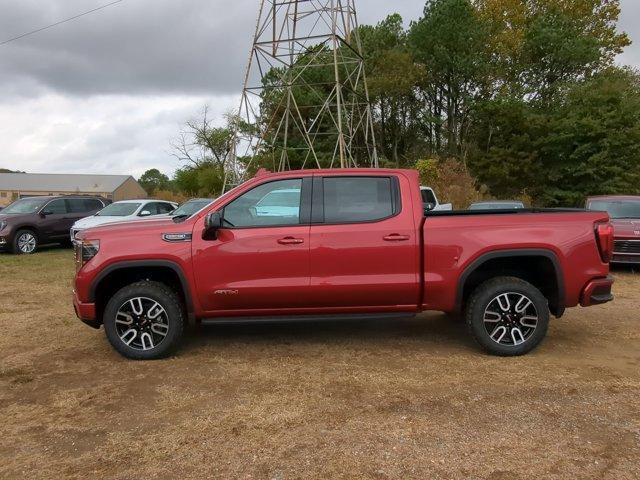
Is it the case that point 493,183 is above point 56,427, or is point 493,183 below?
above

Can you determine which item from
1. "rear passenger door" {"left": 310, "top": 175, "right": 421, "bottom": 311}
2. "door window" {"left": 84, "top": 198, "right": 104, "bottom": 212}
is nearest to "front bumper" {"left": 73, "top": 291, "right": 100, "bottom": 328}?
"rear passenger door" {"left": 310, "top": 175, "right": 421, "bottom": 311}

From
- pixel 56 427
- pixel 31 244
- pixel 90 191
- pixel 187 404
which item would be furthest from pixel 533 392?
pixel 90 191

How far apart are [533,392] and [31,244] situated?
47.6ft

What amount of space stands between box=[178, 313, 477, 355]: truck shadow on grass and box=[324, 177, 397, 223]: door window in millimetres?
1148

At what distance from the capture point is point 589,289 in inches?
198

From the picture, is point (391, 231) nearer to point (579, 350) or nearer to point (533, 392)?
point (533, 392)

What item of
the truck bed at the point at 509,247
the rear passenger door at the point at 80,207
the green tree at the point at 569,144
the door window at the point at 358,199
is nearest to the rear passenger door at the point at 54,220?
the rear passenger door at the point at 80,207

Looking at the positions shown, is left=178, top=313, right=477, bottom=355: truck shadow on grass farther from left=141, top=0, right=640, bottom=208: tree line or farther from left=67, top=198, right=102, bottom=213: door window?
left=141, top=0, right=640, bottom=208: tree line

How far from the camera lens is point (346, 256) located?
16.5 ft

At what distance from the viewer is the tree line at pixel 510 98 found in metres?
29.7

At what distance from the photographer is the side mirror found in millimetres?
4914

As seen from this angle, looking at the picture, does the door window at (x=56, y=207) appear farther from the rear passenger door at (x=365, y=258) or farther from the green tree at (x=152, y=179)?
the green tree at (x=152, y=179)

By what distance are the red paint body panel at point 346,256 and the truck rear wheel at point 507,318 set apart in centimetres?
29

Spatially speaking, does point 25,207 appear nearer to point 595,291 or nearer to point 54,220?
point 54,220
